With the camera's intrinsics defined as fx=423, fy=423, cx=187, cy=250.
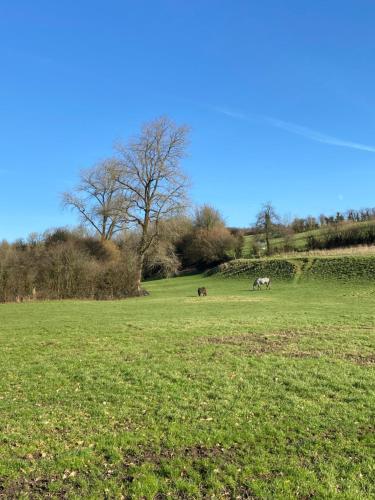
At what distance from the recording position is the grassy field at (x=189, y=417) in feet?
15.4

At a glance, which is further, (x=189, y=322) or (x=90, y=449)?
(x=189, y=322)

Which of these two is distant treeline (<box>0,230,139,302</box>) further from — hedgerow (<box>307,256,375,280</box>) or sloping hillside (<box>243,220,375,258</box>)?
sloping hillside (<box>243,220,375,258</box>)

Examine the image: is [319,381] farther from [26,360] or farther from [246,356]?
[26,360]

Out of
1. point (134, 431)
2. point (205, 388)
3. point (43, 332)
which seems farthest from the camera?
point (43, 332)

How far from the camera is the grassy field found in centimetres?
470

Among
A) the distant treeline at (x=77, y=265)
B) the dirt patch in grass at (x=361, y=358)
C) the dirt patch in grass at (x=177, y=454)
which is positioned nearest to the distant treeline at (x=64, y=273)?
the distant treeline at (x=77, y=265)

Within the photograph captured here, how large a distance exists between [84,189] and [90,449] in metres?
44.5

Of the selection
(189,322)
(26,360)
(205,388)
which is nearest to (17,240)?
(189,322)

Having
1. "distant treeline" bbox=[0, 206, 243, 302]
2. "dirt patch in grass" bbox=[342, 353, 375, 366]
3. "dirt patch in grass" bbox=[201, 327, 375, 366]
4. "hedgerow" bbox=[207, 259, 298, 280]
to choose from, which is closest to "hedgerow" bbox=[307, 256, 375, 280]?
"hedgerow" bbox=[207, 259, 298, 280]

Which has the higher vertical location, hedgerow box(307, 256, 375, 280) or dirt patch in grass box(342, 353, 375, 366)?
hedgerow box(307, 256, 375, 280)

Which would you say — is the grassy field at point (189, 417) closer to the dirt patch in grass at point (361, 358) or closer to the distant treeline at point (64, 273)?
the dirt patch in grass at point (361, 358)

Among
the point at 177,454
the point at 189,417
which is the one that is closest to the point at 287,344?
the point at 189,417

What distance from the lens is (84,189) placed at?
156 feet

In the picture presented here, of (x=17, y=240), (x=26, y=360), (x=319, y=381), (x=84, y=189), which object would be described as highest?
(x=84, y=189)
